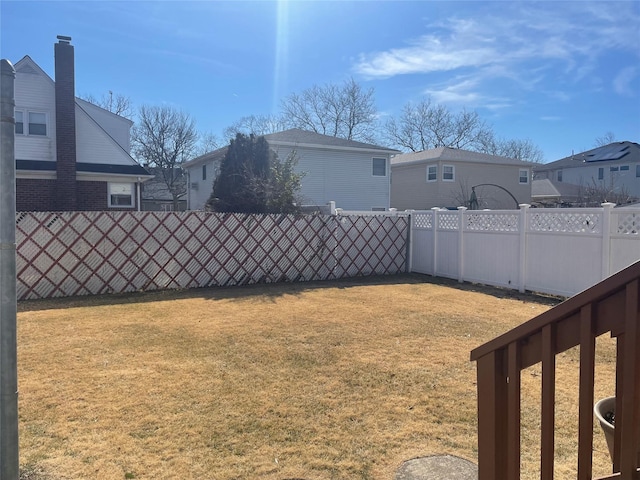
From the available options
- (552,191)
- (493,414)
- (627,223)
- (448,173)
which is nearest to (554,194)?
(552,191)

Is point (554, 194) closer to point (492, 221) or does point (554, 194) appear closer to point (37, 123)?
point (492, 221)

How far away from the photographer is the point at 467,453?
290 centimetres

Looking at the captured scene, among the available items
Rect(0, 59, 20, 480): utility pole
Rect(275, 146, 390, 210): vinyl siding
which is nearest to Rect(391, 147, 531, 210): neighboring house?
Rect(275, 146, 390, 210): vinyl siding

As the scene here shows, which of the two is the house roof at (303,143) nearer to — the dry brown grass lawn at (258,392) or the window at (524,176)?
the window at (524,176)

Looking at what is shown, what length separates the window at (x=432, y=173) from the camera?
21.3 metres

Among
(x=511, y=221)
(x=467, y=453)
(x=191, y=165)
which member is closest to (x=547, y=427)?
(x=467, y=453)

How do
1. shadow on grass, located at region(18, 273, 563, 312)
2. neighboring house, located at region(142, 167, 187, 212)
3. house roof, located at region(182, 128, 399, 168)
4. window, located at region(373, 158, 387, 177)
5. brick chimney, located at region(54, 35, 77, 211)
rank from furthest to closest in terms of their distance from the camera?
neighboring house, located at region(142, 167, 187, 212), window, located at region(373, 158, 387, 177), house roof, located at region(182, 128, 399, 168), brick chimney, located at region(54, 35, 77, 211), shadow on grass, located at region(18, 273, 563, 312)

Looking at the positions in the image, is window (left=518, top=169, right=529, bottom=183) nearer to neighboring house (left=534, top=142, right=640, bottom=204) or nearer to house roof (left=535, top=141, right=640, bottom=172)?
neighboring house (left=534, top=142, right=640, bottom=204)

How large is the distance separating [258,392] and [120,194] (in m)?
13.1

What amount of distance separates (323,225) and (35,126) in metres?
10.3

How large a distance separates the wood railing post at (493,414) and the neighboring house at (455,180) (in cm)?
1994

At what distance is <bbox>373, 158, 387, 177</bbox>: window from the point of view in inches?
750

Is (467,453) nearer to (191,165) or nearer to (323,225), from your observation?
(323,225)

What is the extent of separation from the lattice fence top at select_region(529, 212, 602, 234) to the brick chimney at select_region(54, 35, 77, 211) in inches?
518
